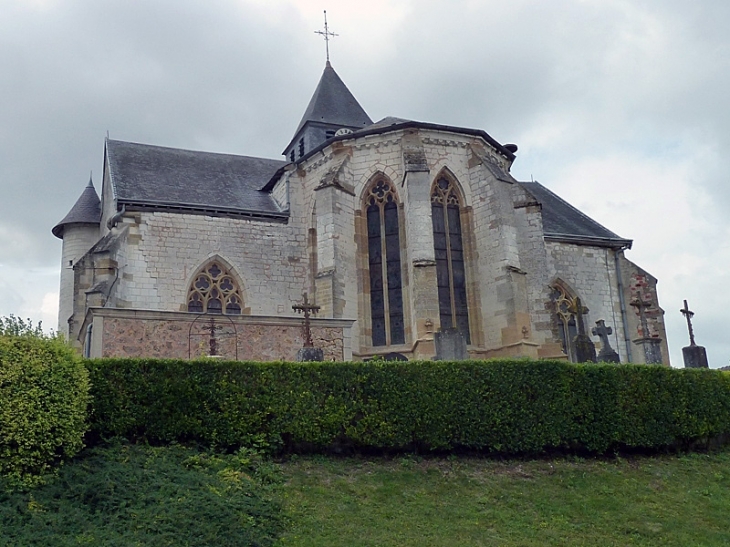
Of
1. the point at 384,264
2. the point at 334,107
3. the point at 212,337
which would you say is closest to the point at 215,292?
the point at 384,264

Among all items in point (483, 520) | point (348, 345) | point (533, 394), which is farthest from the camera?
point (348, 345)

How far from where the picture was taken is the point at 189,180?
2245 centimetres

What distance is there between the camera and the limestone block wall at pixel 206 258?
1928 cm

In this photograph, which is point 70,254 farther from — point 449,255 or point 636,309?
point 636,309

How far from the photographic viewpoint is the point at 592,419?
12.1m

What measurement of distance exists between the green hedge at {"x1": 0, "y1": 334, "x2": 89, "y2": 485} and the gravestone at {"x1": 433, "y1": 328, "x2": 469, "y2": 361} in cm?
660

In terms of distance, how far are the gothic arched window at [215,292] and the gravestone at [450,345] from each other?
7.84 meters

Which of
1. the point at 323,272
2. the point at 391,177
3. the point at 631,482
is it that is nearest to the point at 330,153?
the point at 391,177

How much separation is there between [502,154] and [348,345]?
28.8 ft

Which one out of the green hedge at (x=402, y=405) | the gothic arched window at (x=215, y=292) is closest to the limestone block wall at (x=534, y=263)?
the green hedge at (x=402, y=405)

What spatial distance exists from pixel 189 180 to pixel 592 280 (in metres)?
13.4

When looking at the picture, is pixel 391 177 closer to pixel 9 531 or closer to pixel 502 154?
pixel 502 154

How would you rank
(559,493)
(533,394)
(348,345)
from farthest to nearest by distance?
(348,345), (533,394), (559,493)

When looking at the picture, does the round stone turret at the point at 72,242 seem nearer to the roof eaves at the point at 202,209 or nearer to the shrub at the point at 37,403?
the roof eaves at the point at 202,209
